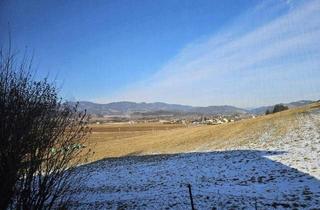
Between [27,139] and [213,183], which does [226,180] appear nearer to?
[213,183]

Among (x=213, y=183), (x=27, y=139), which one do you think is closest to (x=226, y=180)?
(x=213, y=183)

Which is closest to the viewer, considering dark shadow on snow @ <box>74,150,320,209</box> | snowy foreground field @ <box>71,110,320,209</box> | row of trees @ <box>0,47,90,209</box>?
row of trees @ <box>0,47,90,209</box>

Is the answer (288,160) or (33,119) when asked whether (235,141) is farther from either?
(33,119)

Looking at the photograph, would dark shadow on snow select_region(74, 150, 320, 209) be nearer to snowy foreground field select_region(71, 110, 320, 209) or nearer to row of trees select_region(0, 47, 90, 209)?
snowy foreground field select_region(71, 110, 320, 209)

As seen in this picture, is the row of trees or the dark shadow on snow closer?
the row of trees

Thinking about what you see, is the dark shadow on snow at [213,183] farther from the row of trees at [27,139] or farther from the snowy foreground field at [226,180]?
the row of trees at [27,139]

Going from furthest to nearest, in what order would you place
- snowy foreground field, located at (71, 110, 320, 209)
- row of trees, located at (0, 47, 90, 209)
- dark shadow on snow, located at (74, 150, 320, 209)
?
snowy foreground field, located at (71, 110, 320, 209) < dark shadow on snow, located at (74, 150, 320, 209) < row of trees, located at (0, 47, 90, 209)

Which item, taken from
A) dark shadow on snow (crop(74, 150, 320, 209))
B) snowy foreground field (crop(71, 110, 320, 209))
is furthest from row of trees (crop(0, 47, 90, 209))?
dark shadow on snow (crop(74, 150, 320, 209))

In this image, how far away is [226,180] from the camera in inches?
798

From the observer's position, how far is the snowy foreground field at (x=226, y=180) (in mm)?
15188

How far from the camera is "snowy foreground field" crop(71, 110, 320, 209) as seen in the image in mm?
15188

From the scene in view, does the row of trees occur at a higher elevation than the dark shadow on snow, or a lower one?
higher

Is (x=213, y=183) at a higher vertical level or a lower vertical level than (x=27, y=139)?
lower

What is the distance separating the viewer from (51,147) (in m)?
8.62
